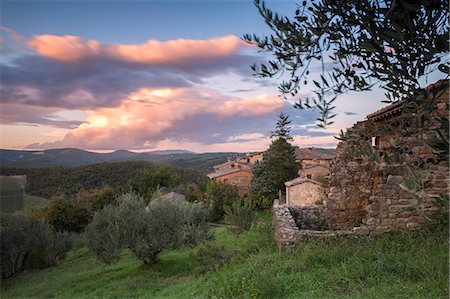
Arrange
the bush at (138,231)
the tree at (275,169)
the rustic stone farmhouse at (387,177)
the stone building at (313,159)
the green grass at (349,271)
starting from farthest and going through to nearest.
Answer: the stone building at (313,159), the tree at (275,169), the bush at (138,231), the green grass at (349,271), the rustic stone farmhouse at (387,177)

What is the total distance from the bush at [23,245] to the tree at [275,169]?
19.4m

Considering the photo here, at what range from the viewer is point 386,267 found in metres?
5.01

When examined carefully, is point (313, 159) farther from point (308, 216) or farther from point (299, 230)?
point (299, 230)

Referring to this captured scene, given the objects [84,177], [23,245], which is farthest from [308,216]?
[84,177]

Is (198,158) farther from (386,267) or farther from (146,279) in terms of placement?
(386,267)

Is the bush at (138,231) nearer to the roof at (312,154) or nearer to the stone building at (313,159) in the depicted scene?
the stone building at (313,159)

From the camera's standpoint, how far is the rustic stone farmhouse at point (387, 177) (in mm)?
2133

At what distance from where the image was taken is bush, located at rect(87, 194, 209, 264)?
15164mm

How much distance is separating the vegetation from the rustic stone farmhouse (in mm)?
38101

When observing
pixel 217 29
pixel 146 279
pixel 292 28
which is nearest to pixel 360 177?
pixel 217 29

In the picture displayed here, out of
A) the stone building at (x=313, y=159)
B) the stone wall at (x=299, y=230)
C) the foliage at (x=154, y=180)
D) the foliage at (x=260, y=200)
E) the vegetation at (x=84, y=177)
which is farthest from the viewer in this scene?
the vegetation at (x=84, y=177)

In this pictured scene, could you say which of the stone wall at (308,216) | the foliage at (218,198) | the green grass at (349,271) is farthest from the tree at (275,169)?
the green grass at (349,271)

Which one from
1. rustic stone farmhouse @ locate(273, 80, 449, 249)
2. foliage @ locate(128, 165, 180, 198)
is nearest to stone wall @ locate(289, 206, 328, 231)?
rustic stone farmhouse @ locate(273, 80, 449, 249)

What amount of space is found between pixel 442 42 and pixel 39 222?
953 inches
